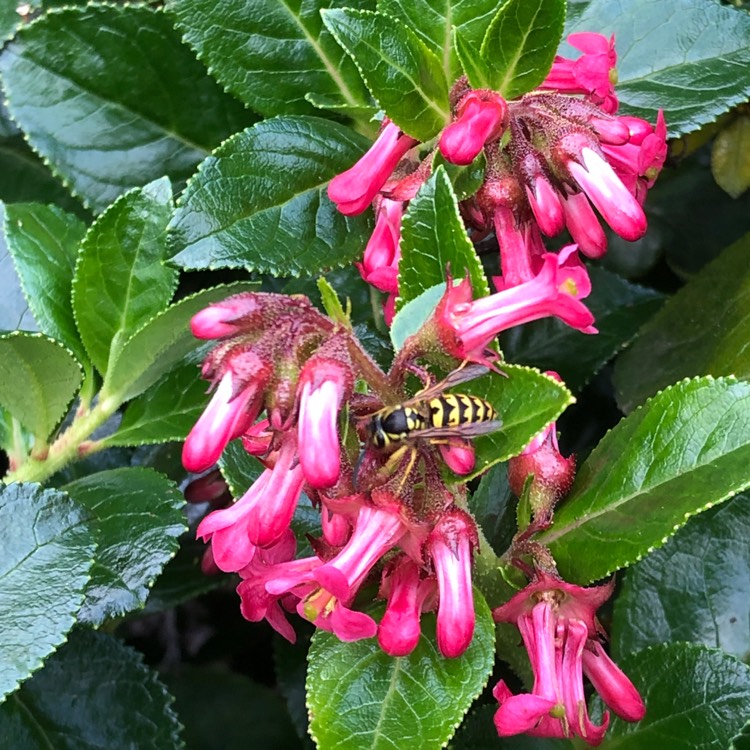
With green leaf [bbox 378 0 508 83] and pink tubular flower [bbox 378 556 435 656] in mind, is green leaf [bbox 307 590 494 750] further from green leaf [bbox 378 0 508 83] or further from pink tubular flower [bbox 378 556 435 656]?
green leaf [bbox 378 0 508 83]

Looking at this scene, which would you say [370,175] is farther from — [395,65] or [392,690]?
[392,690]

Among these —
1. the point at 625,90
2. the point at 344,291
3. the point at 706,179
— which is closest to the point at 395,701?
the point at 344,291

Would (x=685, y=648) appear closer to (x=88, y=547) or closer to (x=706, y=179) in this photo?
(x=88, y=547)

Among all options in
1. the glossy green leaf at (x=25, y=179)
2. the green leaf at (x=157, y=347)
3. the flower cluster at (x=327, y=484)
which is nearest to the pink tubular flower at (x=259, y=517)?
the flower cluster at (x=327, y=484)

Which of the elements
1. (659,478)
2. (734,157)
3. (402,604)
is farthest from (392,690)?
(734,157)

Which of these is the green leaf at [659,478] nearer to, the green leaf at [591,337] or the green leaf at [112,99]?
the green leaf at [591,337]

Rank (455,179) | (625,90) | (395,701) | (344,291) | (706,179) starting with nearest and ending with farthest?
(395,701), (455,179), (625,90), (344,291), (706,179)
